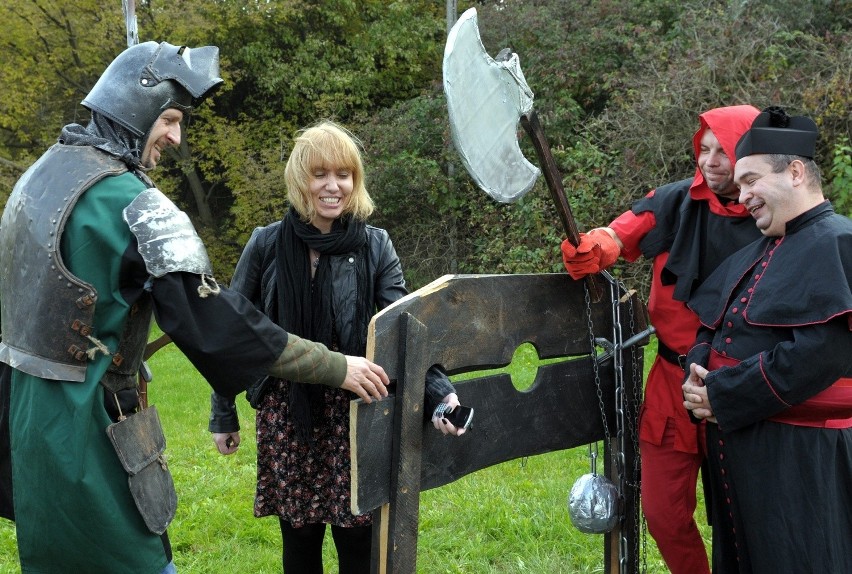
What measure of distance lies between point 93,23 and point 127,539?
13.4 metres

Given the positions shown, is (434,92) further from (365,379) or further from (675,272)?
(365,379)

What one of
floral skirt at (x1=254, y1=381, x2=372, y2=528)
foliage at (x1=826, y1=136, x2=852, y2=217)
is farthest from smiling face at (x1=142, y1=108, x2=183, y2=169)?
foliage at (x1=826, y1=136, x2=852, y2=217)

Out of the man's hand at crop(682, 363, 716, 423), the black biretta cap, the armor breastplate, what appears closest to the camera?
A: the armor breastplate

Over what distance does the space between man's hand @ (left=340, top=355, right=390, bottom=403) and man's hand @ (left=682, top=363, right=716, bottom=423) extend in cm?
96

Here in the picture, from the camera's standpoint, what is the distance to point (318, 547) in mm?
2914

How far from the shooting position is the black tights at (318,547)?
2.83m

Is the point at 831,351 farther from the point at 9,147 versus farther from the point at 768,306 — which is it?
the point at 9,147

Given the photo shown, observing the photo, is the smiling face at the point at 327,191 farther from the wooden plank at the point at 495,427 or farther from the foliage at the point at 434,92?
the foliage at the point at 434,92

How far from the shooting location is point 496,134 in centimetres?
245

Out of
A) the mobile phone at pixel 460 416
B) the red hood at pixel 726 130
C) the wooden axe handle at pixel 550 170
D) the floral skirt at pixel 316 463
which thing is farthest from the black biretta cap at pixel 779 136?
the floral skirt at pixel 316 463

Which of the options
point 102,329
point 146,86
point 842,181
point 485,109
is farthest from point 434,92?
point 102,329

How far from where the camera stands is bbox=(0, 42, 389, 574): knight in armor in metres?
2.10

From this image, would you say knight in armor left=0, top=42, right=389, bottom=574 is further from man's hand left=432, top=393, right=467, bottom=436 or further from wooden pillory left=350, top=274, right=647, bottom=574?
man's hand left=432, top=393, right=467, bottom=436

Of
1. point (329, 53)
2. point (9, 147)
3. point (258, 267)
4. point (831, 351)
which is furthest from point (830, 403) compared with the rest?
point (9, 147)
